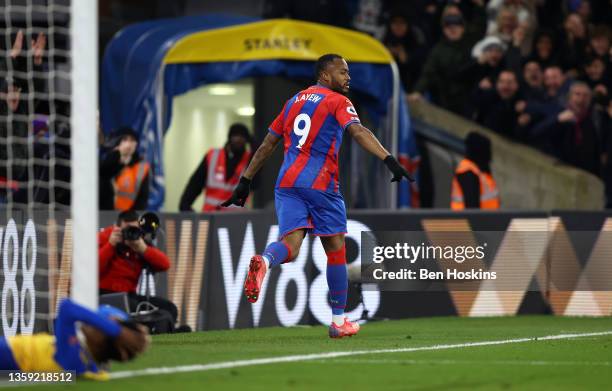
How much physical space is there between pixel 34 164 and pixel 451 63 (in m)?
7.92

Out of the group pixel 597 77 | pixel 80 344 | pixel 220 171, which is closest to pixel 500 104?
pixel 597 77

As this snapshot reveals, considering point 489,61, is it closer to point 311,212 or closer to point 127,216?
point 127,216

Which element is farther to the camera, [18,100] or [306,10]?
[306,10]

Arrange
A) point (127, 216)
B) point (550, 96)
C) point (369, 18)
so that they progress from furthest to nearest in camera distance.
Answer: point (369, 18) < point (550, 96) < point (127, 216)

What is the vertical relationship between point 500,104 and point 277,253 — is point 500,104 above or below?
below

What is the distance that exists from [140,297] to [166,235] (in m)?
1.11

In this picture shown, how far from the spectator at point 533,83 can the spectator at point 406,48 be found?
1.46 metres

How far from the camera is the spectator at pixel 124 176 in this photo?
14.9m

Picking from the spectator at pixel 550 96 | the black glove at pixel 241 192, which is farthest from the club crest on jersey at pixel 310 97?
the spectator at pixel 550 96

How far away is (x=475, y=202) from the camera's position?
15.9 m

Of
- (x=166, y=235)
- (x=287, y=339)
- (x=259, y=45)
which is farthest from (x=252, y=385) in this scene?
(x=259, y=45)

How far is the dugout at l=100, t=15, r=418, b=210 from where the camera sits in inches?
663

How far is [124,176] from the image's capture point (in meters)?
15.4

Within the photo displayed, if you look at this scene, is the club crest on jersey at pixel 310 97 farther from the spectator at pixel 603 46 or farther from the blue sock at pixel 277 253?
the spectator at pixel 603 46
